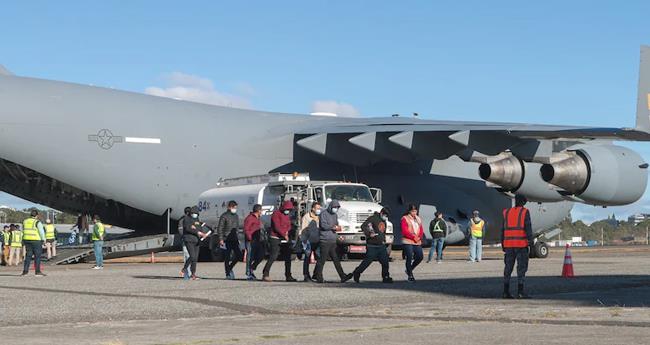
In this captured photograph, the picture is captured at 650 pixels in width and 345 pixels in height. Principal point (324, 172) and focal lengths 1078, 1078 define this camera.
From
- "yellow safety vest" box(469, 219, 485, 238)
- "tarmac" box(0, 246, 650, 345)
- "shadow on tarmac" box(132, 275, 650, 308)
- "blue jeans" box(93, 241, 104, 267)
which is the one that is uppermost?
"yellow safety vest" box(469, 219, 485, 238)

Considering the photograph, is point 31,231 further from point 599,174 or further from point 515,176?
point 599,174

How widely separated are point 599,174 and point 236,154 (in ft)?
36.3

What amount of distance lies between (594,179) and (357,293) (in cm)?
1618

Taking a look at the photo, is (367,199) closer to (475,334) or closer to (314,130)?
(314,130)

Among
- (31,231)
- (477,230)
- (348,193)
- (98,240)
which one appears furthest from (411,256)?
(477,230)

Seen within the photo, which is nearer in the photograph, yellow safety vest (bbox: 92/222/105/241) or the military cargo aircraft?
yellow safety vest (bbox: 92/222/105/241)

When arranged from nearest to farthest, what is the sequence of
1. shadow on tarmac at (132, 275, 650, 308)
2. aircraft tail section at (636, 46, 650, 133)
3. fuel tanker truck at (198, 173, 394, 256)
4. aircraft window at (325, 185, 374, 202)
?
shadow on tarmac at (132, 275, 650, 308)
aircraft tail section at (636, 46, 650, 133)
fuel tanker truck at (198, 173, 394, 256)
aircraft window at (325, 185, 374, 202)

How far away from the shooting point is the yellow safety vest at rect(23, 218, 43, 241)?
76.5 feet

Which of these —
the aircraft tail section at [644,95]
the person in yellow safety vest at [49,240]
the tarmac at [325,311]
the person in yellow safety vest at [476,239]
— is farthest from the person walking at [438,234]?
the person in yellow safety vest at [49,240]

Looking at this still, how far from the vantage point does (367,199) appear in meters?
30.4

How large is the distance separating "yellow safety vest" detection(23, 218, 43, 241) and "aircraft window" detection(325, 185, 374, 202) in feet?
30.3

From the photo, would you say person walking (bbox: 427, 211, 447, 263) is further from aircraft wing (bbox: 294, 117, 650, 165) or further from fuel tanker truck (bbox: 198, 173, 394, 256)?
aircraft wing (bbox: 294, 117, 650, 165)

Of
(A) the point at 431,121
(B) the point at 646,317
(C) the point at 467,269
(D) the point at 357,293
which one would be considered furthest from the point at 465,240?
(B) the point at 646,317

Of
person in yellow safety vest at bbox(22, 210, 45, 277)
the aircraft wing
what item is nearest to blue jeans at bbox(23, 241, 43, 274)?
person in yellow safety vest at bbox(22, 210, 45, 277)
